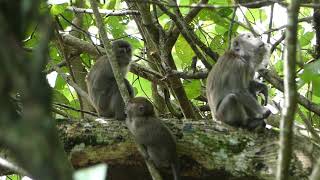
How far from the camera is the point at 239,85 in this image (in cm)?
747

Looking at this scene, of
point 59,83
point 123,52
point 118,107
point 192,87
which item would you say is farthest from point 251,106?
point 59,83

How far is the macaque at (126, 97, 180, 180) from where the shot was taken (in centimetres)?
530

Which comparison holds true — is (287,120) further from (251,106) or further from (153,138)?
(251,106)

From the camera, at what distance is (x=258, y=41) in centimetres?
787

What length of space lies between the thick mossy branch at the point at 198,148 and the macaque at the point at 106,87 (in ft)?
8.63

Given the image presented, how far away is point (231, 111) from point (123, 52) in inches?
103

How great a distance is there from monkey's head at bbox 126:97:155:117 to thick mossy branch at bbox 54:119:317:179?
2.40 feet

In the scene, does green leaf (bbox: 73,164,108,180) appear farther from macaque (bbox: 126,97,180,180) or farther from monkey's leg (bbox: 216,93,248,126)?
monkey's leg (bbox: 216,93,248,126)

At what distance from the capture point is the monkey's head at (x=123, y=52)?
878 cm

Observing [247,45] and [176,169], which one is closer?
[176,169]

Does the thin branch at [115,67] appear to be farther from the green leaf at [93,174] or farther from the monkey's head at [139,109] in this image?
the green leaf at [93,174]

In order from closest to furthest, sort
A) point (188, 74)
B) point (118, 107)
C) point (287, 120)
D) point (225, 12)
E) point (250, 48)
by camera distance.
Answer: point (287, 120) < point (225, 12) < point (188, 74) < point (250, 48) < point (118, 107)

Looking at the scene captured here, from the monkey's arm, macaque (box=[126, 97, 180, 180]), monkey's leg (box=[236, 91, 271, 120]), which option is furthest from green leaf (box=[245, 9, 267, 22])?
macaque (box=[126, 97, 180, 180])

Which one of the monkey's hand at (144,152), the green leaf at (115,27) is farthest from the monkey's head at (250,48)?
the monkey's hand at (144,152)
